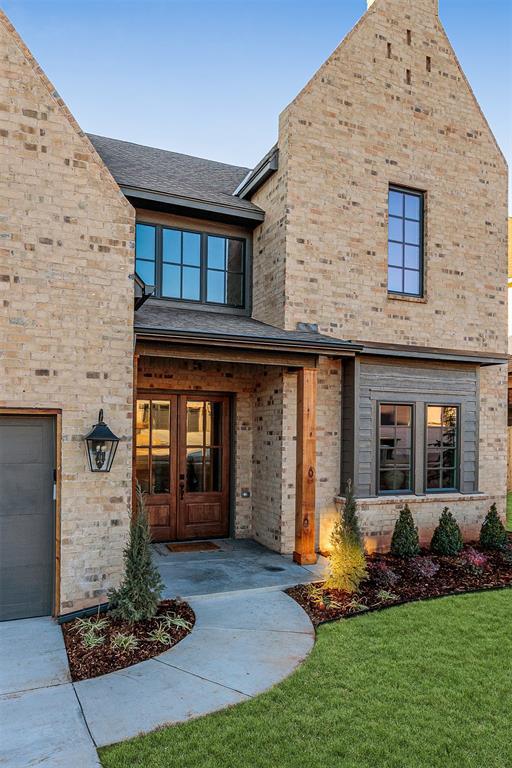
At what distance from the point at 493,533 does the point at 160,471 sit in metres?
5.90

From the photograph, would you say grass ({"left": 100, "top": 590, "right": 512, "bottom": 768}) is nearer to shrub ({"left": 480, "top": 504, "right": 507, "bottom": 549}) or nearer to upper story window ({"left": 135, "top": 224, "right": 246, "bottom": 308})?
shrub ({"left": 480, "top": 504, "right": 507, "bottom": 549})

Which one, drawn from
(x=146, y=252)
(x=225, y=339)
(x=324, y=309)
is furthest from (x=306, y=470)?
(x=146, y=252)

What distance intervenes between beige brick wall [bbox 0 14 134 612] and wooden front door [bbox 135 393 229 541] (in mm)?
2861

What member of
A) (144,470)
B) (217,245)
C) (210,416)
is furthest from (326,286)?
(144,470)

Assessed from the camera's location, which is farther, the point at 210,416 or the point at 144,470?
the point at 210,416

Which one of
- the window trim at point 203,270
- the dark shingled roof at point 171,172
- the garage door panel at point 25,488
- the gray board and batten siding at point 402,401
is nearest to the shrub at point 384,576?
the gray board and batten siding at point 402,401

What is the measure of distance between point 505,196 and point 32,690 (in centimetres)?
1119

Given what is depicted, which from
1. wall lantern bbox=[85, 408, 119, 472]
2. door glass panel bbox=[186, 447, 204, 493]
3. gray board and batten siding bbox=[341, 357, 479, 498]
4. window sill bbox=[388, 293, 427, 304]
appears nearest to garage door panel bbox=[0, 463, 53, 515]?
wall lantern bbox=[85, 408, 119, 472]

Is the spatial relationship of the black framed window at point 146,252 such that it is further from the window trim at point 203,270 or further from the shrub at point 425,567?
the shrub at point 425,567

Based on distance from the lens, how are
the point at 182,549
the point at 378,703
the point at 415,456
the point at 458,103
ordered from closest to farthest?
the point at 378,703
the point at 182,549
the point at 415,456
the point at 458,103

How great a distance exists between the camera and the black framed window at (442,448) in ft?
30.9

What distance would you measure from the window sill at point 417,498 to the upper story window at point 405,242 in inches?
146

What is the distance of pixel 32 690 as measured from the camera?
4.14 meters

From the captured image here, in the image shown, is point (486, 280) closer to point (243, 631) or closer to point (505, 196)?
point (505, 196)
